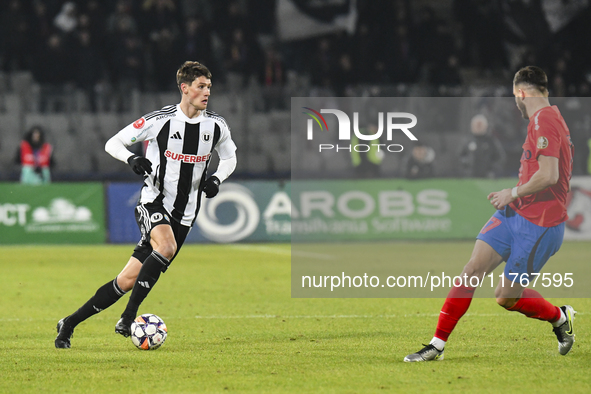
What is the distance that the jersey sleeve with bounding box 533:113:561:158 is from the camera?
17.7 ft

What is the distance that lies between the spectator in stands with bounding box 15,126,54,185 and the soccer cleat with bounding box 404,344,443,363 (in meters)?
13.4

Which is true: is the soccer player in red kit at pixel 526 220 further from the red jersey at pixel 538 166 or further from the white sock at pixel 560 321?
the white sock at pixel 560 321

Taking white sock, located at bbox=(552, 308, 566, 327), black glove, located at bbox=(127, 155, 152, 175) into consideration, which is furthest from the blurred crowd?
white sock, located at bbox=(552, 308, 566, 327)

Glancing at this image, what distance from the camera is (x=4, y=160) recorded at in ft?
61.8

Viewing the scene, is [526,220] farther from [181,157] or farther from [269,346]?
[181,157]

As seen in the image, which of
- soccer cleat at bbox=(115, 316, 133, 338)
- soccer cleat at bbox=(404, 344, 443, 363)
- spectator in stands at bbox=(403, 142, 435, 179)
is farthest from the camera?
spectator in stands at bbox=(403, 142, 435, 179)

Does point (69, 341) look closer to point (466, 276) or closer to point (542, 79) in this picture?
point (466, 276)

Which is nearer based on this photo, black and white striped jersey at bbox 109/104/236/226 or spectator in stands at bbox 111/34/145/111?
black and white striped jersey at bbox 109/104/236/226

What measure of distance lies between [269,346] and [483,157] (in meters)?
11.6

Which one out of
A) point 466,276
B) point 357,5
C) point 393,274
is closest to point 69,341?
point 466,276

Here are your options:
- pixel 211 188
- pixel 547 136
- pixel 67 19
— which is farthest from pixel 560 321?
pixel 67 19

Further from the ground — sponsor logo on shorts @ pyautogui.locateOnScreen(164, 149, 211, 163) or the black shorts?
sponsor logo on shorts @ pyautogui.locateOnScreen(164, 149, 211, 163)

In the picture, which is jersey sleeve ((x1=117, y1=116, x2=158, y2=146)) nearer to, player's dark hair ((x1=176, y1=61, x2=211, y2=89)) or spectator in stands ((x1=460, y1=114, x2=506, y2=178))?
player's dark hair ((x1=176, y1=61, x2=211, y2=89))

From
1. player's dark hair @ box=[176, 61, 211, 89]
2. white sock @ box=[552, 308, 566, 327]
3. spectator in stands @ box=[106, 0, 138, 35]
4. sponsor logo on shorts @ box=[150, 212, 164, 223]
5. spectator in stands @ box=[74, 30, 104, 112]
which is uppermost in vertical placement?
spectator in stands @ box=[106, 0, 138, 35]
